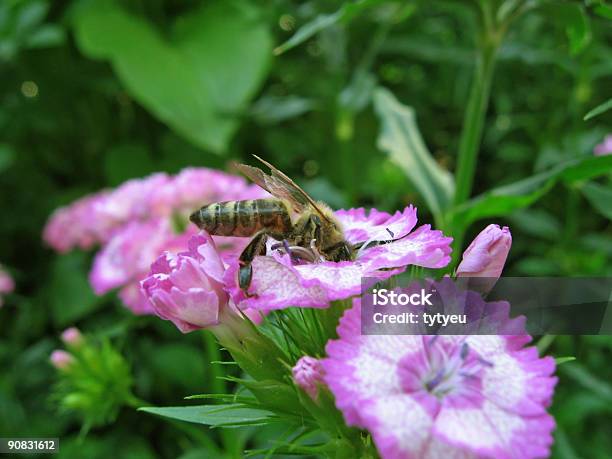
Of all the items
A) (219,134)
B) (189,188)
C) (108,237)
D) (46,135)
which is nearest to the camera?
(189,188)

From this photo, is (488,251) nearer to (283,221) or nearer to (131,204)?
(283,221)

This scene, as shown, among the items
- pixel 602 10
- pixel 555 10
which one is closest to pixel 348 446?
pixel 602 10

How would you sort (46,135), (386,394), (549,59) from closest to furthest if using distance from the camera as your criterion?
1. (386,394)
2. (549,59)
3. (46,135)

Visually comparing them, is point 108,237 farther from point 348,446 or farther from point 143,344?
point 348,446

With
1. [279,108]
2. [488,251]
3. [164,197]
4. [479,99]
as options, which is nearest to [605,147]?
[479,99]

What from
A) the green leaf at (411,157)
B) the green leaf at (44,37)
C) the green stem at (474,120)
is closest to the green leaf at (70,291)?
the green leaf at (44,37)

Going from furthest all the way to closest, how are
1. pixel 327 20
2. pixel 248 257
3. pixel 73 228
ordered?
1. pixel 73 228
2. pixel 327 20
3. pixel 248 257

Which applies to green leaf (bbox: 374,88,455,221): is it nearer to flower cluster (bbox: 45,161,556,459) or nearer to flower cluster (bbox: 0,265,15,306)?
flower cluster (bbox: 45,161,556,459)

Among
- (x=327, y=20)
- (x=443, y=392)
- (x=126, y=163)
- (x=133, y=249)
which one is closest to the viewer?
(x=443, y=392)
